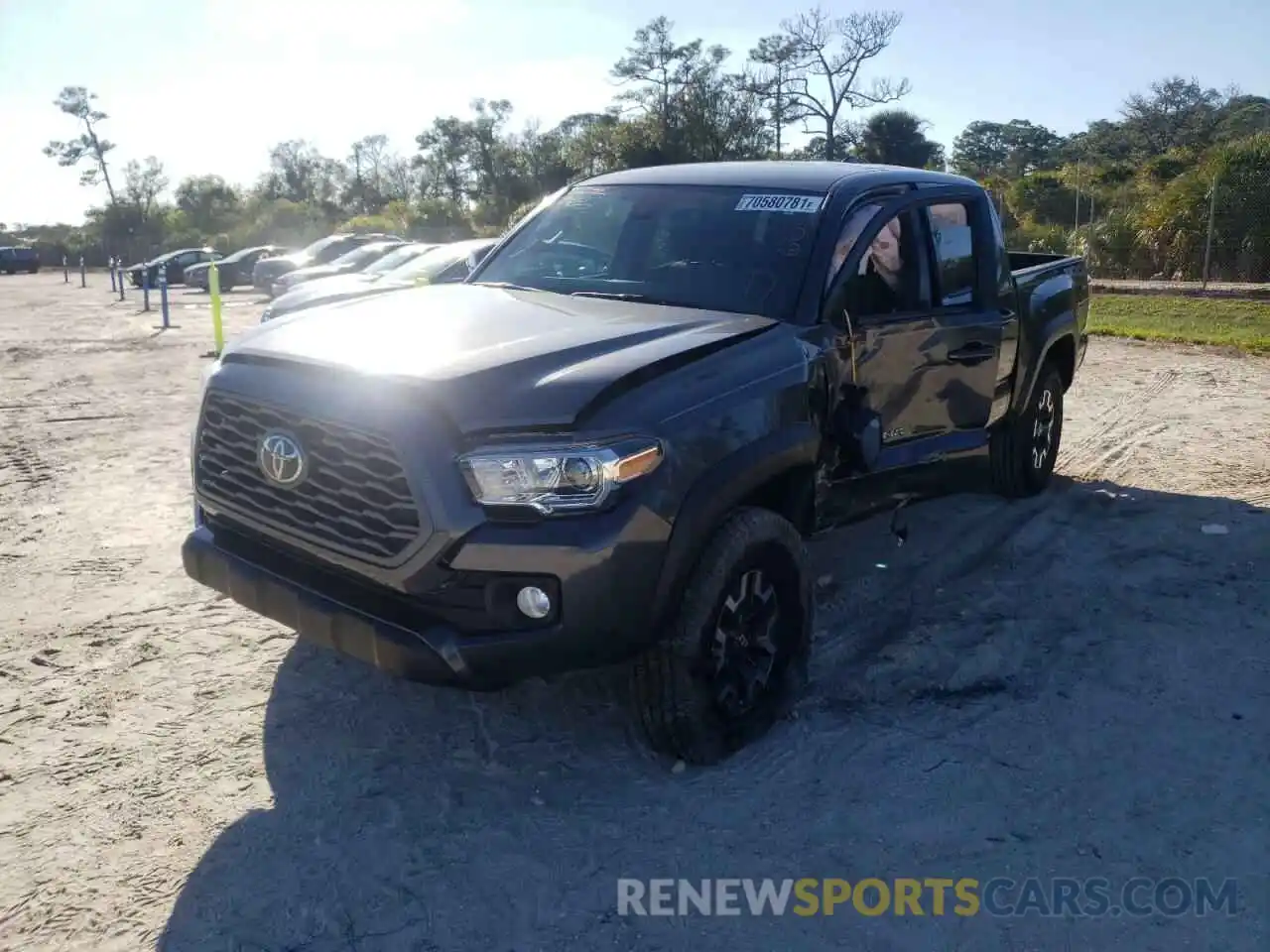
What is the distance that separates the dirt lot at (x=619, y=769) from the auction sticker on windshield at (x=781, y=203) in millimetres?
1762

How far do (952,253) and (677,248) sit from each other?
1357 millimetres

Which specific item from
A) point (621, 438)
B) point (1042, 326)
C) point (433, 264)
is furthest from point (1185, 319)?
point (621, 438)

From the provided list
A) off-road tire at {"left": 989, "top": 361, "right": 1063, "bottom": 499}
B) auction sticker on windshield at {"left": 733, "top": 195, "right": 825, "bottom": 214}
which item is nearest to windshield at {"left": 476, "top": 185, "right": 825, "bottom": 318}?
auction sticker on windshield at {"left": 733, "top": 195, "right": 825, "bottom": 214}

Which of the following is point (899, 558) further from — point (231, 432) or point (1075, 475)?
point (231, 432)

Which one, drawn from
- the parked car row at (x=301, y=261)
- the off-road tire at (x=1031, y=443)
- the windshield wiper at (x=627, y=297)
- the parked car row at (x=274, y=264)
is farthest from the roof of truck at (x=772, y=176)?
the parked car row at (x=301, y=261)

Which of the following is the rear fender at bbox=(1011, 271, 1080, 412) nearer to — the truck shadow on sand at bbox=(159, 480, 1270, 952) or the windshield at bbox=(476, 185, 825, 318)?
the truck shadow on sand at bbox=(159, 480, 1270, 952)

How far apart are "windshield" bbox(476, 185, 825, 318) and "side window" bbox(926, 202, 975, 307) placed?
0.76m

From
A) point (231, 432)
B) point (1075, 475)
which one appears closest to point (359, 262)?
point (1075, 475)

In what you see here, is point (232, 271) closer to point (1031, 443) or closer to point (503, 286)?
point (1031, 443)

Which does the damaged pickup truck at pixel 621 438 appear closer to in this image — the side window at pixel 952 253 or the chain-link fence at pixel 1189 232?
the side window at pixel 952 253

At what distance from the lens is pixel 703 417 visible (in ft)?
11.0

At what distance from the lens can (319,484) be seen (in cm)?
326

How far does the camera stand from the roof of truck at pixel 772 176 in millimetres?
4566

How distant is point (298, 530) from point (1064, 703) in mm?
2778
